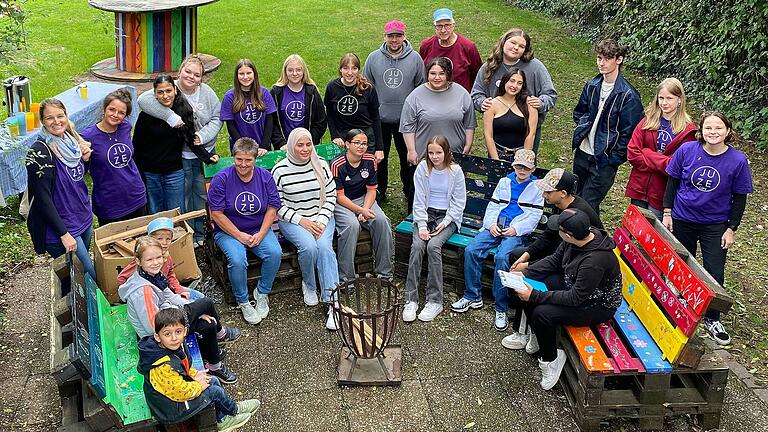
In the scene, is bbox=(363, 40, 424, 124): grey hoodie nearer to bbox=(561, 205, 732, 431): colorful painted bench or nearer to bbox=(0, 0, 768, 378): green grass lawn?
bbox=(0, 0, 768, 378): green grass lawn

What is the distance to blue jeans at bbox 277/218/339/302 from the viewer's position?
21.4 ft

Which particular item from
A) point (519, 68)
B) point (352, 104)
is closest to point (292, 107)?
point (352, 104)

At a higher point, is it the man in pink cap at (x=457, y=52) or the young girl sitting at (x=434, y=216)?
the man in pink cap at (x=457, y=52)

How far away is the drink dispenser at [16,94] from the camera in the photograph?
8.09 meters

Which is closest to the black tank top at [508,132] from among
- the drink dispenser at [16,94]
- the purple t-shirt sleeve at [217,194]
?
the purple t-shirt sleeve at [217,194]

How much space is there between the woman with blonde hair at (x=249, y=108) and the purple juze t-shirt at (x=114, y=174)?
109 centimetres

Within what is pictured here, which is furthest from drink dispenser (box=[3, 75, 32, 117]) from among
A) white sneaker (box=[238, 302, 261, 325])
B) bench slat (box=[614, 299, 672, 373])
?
bench slat (box=[614, 299, 672, 373])

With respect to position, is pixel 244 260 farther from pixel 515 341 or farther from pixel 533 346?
pixel 533 346

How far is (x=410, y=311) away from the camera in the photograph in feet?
21.2

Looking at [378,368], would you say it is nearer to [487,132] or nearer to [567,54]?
[487,132]

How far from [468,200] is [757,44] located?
221 inches

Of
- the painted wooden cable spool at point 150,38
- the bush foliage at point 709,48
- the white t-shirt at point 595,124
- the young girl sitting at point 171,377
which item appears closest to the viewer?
the young girl sitting at point 171,377

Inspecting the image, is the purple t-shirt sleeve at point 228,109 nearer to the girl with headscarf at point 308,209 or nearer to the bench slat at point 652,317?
the girl with headscarf at point 308,209

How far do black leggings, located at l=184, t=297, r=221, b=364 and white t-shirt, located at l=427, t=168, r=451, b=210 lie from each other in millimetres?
2310
